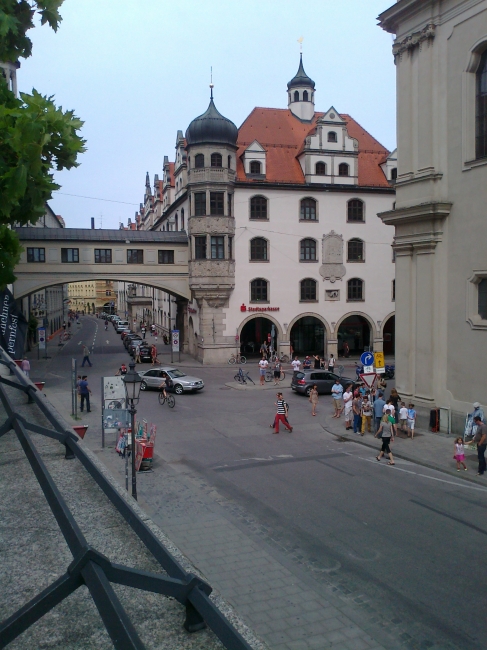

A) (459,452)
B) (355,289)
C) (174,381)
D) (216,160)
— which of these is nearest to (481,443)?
(459,452)

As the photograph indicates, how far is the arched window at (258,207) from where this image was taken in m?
41.0

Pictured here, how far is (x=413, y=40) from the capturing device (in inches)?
790

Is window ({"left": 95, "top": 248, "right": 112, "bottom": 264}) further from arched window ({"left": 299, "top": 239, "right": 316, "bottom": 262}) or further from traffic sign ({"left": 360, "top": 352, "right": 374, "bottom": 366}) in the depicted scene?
traffic sign ({"left": 360, "top": 352, "right": 374, "bottom": 366})

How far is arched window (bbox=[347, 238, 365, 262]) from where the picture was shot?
4334 centimetres

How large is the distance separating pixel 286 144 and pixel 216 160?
23.7 ft

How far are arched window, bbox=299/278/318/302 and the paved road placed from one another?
23188 mm

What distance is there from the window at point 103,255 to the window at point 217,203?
7897 mm

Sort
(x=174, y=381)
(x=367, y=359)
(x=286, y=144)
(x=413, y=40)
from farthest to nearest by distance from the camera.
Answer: (x=286, y=144) → (x=174, y=381) → (x=413, y=40) → (x=367, y=359)

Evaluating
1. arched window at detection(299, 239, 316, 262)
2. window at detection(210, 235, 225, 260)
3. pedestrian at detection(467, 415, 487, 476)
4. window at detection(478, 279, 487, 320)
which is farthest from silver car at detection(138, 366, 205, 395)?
arched window at detection(299, 239, 316, 262)

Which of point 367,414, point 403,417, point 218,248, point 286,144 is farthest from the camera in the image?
point 286,144

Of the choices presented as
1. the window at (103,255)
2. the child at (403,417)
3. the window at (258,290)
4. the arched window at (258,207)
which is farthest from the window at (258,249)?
the child at (403,417)

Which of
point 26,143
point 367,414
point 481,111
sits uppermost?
point 481,111

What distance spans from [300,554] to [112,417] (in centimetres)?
865

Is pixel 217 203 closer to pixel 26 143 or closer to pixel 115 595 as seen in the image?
pixel 26 143
